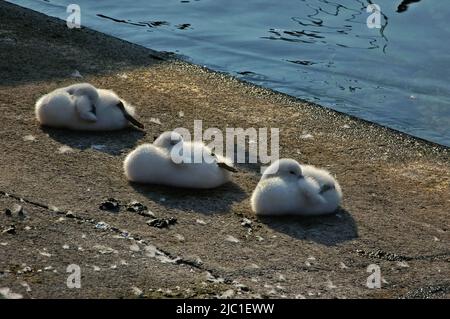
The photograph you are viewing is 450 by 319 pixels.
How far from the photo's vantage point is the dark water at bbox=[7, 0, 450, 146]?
9633mm

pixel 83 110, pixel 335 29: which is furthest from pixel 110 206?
pixel 335 29

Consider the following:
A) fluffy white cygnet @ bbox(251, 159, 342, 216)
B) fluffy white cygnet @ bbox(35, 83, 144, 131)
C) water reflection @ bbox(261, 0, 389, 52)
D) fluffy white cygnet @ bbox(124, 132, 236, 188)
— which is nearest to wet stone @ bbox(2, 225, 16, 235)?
fluffy white cygnet @ bbox(124, 132, 236, 188)

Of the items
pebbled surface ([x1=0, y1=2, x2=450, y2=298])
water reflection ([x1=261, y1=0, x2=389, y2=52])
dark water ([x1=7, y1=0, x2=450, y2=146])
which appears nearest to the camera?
pebbled surface ([x1=0, y1=2, x2=450, y2=298])

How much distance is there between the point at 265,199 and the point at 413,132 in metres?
3.26

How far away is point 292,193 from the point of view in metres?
6.03

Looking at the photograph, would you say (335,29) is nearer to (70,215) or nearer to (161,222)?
(161,222)

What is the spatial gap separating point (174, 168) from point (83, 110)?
117 centimetres

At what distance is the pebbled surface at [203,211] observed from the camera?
16.8 feet

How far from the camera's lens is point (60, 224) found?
5605 millimetres

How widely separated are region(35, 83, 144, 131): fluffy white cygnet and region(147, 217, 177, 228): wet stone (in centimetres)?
163

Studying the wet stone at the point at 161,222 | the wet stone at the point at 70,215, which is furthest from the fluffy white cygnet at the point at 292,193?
the wet stone at the point at 70,215

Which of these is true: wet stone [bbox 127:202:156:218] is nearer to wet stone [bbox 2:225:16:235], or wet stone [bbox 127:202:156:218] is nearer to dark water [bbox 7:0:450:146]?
wet stone [bbox 2:225:16:235]

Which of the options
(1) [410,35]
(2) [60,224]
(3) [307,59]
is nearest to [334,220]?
(2) [60,224]

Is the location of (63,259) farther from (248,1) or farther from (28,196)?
(248,1)
